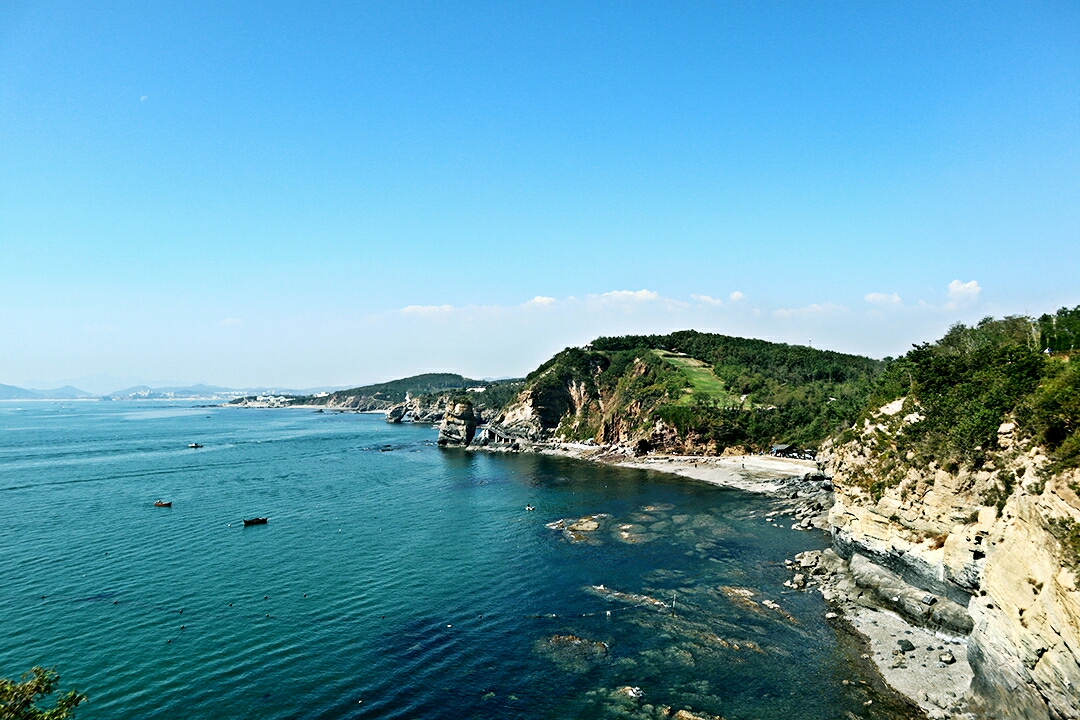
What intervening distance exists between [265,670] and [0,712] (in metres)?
16.8

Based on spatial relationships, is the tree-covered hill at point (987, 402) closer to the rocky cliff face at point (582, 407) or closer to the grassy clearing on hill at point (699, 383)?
the grassy clearing on hill at point (699, 383)

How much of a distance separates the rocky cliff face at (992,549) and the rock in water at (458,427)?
10917 centimetres

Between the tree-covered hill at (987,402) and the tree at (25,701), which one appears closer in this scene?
the tree at (25,701)

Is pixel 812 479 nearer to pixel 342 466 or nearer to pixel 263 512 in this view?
pixel 263 512

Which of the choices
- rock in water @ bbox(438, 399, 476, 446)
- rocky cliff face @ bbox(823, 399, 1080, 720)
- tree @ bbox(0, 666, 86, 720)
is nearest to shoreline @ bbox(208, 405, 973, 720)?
rocky cliff face @ bbox(823, 399, 1080, 720)

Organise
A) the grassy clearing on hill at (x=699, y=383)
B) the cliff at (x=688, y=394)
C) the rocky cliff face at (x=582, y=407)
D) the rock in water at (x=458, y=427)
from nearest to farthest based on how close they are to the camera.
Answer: the cliff at (x=688, y=394)
the grassy clearing on hill at (x=699, y=383)
the rocky cliff face at (x=582, y=407)
the rock in water at (x=458, y=427)

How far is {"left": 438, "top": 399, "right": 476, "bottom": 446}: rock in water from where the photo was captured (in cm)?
14212

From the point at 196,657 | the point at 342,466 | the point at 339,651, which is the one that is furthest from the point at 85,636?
the point at 342,466

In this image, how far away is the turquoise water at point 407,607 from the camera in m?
27.9

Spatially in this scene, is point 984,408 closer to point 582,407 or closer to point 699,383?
point 699,383

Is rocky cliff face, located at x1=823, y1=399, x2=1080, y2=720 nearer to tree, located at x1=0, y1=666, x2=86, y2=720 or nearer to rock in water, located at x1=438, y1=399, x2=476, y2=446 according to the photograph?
tree, located at x1=0, y1=666, x2=86, y2=720

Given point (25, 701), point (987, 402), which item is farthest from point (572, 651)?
point (987, 402)

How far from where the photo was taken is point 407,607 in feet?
126

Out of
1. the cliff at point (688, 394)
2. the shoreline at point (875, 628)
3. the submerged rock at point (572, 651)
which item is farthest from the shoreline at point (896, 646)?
the cliff at point (688, 394)
